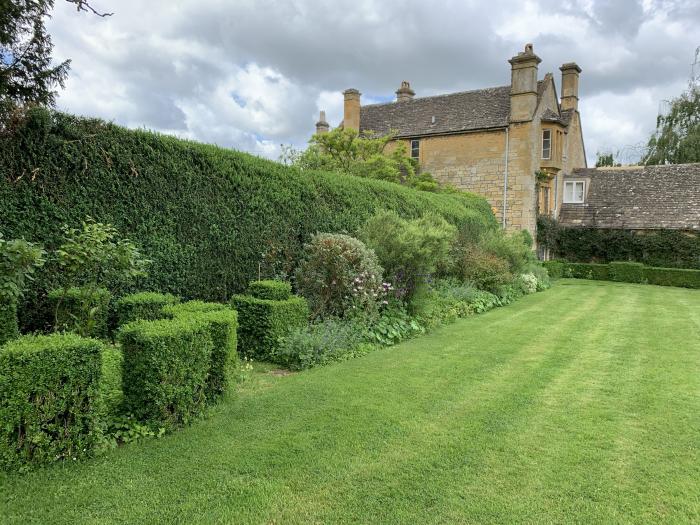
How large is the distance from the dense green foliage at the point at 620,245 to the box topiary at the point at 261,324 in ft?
74.4

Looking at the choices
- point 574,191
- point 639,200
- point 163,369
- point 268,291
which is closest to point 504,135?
point 574,191

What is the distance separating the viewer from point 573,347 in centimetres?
819

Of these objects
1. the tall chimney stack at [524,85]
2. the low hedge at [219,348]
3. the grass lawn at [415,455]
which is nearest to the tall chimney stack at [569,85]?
the tall chimney stack at [524,85]

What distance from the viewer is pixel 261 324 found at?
688 cm

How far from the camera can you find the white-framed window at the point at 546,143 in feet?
84.4

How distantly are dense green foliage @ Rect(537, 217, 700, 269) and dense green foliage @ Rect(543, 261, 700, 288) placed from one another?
1756 millimetres

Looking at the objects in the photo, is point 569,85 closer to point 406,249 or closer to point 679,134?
point 679,134

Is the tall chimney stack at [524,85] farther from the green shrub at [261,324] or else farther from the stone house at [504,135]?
the green shrub at [261,324]

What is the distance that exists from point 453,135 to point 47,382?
26.1 m

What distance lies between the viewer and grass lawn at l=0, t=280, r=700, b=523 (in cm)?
316

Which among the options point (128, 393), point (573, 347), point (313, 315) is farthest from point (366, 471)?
point (573, 347)

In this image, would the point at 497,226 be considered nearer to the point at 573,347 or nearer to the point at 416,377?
the point at 573,347

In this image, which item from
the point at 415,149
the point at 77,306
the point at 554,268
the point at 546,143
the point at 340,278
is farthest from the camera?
the point at 415,149

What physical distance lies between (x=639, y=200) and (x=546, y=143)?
6.59m
